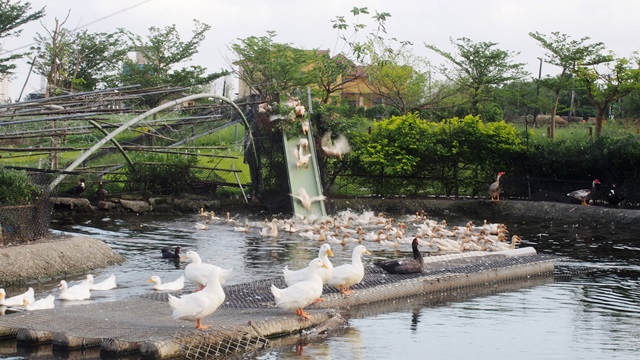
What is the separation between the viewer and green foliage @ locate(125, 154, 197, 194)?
3064 centimetres

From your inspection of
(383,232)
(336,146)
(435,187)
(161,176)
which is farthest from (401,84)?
(383,232)

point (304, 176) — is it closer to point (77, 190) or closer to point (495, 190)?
point (495, 190)

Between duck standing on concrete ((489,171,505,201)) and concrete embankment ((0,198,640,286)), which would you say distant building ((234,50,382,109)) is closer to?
concrete embankment ((0,198,640,286))

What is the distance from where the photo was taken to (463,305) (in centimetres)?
1469

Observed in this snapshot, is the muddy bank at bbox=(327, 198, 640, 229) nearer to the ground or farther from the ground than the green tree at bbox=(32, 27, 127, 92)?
nearer to the ground

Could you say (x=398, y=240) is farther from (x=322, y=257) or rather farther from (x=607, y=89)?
(x=607, y=89)

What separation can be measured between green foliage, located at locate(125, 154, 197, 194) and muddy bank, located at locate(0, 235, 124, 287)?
12307 mm

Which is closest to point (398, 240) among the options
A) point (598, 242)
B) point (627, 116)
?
point (598, 242)

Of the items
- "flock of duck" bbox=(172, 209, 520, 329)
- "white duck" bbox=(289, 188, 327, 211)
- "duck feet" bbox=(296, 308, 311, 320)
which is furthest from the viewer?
"white duck" bbox=(289, 188, 327, 211)

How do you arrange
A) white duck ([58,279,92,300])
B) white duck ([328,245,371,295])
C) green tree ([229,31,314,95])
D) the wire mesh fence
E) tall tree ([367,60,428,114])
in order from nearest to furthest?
white duck ([328,245,371,295])
white duck ([58,279,92,300])
the wire mesh fence
green tree ([229,31,314,95])
tall tree ([367,60,428,114])

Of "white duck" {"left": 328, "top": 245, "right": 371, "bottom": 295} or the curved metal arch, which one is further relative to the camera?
the curved metal arch

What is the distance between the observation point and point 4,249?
15609 mm

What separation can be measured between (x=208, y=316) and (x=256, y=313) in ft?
2.31

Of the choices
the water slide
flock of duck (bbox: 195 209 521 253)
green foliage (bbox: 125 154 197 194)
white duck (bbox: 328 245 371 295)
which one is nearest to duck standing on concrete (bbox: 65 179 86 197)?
green foliage (bbox: 125 154 197 194)
